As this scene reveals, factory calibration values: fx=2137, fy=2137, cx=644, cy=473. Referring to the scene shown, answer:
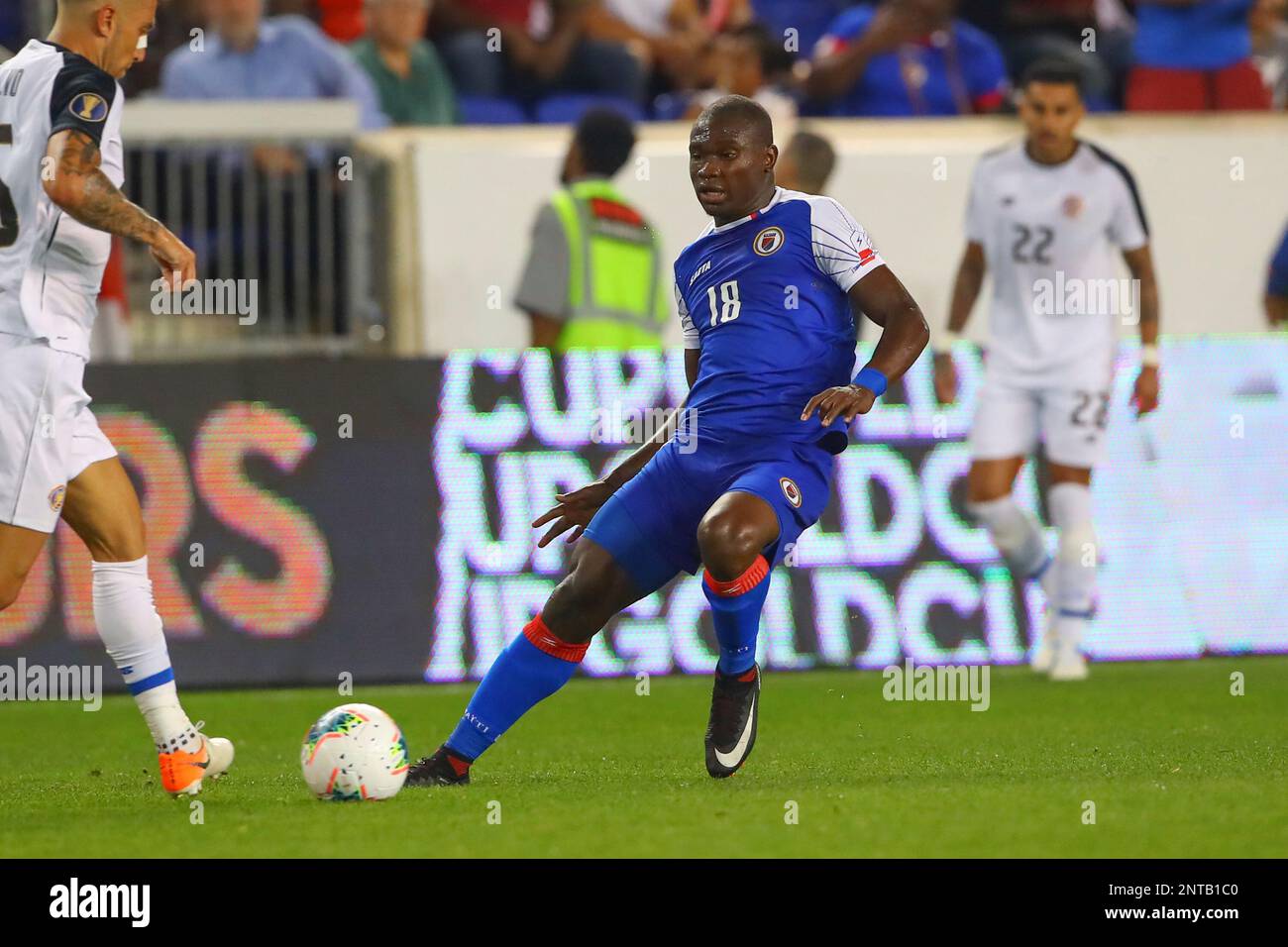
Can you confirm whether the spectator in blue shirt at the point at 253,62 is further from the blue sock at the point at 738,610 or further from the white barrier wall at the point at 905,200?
the blue sock at the point at 738,610

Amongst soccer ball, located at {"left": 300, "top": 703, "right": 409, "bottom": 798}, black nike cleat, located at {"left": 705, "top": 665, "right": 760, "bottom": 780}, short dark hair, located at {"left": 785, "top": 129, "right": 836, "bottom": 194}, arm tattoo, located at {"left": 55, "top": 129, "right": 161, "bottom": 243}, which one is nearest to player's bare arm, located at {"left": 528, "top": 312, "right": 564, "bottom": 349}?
short dark hair, located at {"left": 785, "top": 129, "right": 836, "bottom": 194}

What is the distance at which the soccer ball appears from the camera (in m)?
6.39

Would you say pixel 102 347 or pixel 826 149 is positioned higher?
pixel 826 149

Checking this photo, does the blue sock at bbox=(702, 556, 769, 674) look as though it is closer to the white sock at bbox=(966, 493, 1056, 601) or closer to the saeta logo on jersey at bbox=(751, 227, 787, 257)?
the saeta logo on jersey at bbox=(751, 227, 787, 257)

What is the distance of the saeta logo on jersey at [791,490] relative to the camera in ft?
21.7

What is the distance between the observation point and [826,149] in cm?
1117

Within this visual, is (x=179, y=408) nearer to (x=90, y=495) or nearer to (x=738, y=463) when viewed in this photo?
(x=90, y=495)

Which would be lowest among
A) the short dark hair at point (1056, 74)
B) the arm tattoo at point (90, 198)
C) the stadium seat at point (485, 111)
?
the arm tattoo at point (90, 198)

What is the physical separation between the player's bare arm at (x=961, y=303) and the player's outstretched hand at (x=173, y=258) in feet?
17.6

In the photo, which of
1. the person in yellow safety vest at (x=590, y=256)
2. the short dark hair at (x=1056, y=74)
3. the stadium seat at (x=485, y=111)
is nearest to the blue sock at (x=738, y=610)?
the person in yellow safety vest at (x=590, y=256)

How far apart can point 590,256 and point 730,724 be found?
501 cm

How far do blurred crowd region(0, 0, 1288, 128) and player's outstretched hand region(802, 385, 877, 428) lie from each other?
26.0 feet
